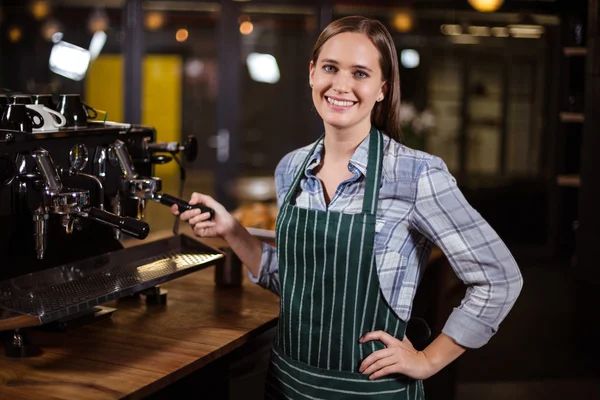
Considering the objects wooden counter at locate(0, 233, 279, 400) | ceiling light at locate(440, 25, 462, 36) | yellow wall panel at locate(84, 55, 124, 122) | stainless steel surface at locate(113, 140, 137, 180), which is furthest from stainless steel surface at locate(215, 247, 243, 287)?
ceiling light at locate(440, 25, 462, 36)

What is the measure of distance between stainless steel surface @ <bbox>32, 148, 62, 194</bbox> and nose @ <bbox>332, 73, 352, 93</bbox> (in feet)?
2.21

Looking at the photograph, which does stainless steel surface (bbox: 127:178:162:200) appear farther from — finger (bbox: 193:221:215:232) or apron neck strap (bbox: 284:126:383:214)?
apron neck strap (bbox: 284:126:383:214)

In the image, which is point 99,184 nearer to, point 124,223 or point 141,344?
point 124,223

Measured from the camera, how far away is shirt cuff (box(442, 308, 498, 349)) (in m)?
1.63

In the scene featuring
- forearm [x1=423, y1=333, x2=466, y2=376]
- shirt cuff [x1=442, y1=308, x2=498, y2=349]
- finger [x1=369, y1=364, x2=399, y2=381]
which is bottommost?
finger [x1=369, y1=364, x2=399, y2=381]

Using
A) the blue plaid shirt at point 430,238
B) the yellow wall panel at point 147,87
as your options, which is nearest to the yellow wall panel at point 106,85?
the yellow wall panel at point 147,87

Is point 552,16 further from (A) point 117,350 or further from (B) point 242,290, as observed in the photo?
(A) point 117,350

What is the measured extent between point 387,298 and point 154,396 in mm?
631

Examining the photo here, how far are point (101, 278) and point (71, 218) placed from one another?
8.9 inches

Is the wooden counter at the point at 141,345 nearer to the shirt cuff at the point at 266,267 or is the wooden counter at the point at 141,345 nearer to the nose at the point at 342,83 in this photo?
the shirt cuff at the point at 266,267

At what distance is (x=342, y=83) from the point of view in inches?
66.4

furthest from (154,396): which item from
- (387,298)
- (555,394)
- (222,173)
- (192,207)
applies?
(222,173)

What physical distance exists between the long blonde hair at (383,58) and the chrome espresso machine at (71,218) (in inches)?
21.4

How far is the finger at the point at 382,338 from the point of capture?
65.2 inches
